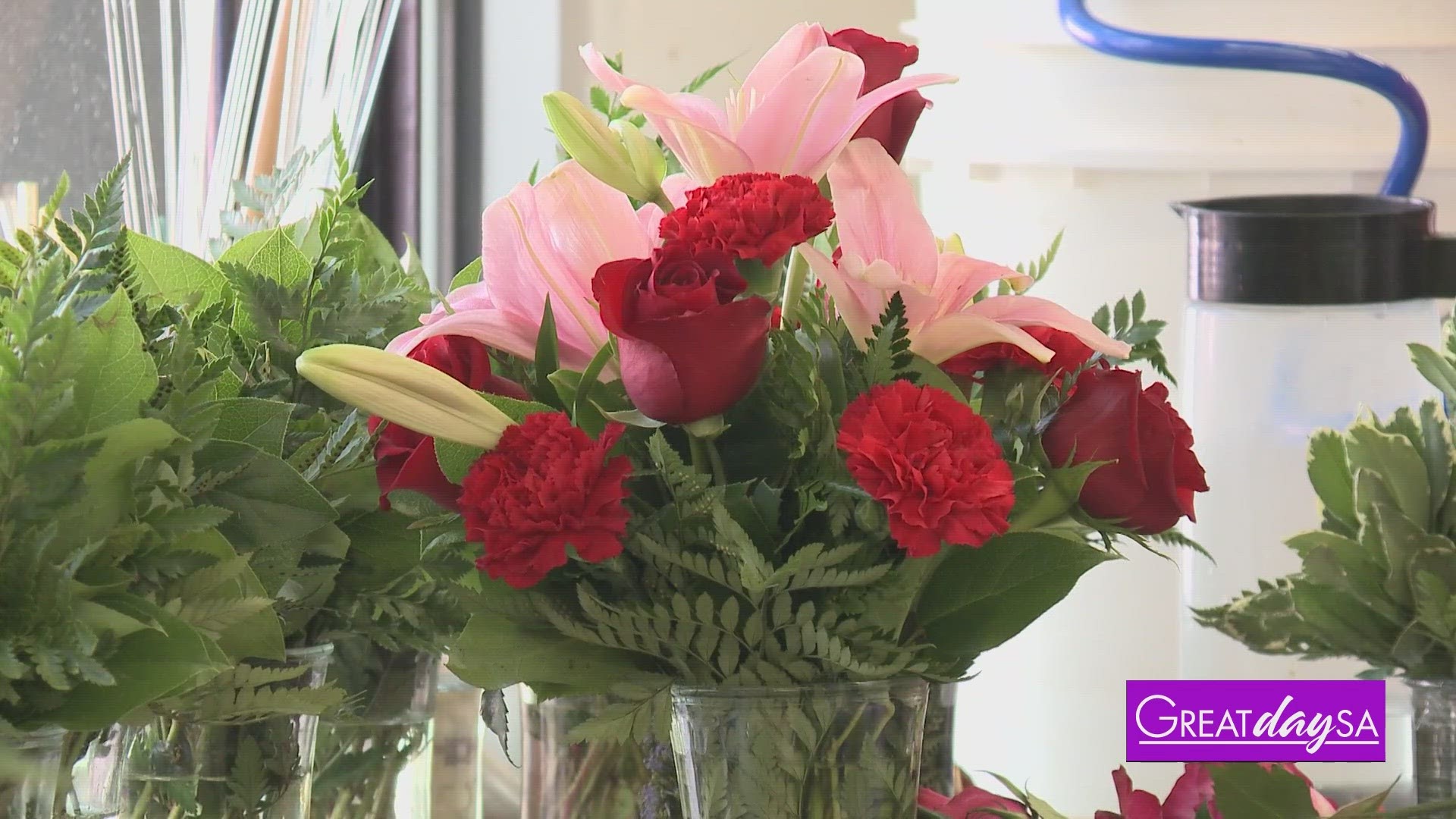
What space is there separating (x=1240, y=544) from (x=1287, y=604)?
9 cm

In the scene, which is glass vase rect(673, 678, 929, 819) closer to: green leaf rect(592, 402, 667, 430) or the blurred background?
green leaf rect(592, 402, 667, 430)

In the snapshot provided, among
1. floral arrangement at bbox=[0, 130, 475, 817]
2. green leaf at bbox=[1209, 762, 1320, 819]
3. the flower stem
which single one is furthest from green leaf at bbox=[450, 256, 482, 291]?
green leaf at bbox=[1209, 762, 1320, 819]

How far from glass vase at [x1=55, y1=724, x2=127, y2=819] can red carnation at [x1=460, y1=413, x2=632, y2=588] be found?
9 centimetres

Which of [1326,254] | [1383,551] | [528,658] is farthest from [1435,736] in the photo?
[528,658]

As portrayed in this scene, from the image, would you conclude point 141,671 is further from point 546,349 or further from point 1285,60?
point 1285,60

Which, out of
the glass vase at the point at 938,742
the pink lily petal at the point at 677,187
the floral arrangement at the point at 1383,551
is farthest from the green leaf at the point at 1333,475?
the pink lily petal at the point at 677,187

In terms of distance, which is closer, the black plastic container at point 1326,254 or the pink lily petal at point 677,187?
the pink lily petal at point 677,187

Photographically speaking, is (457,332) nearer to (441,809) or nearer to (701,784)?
(701,784)

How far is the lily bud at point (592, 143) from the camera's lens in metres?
0.29

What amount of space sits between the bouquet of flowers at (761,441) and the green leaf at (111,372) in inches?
1.1

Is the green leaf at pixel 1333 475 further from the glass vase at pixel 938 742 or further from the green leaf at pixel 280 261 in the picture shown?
the green leaf at pixel 280 261

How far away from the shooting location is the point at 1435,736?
0.41m

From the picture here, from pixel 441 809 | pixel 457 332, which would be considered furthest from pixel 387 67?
pixel 457 332

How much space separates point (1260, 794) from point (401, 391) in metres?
0.23
